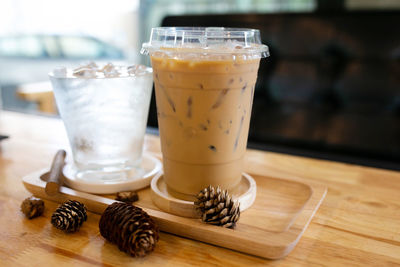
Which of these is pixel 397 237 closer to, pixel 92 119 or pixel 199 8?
pixel 92 119

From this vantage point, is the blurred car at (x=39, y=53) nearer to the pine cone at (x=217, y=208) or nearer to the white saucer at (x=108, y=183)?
the white saucer at (x=108, y=183)

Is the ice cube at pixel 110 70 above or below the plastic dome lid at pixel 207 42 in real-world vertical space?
below

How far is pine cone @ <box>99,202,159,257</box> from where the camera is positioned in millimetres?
403

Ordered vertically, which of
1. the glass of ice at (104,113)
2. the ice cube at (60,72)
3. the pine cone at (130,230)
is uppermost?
the ice cube at (60,72)

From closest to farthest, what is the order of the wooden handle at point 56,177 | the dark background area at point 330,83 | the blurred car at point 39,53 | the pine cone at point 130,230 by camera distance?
the pine cone at point 130,230
the wooden handle at point 56,177
the dark background area at point 330,83
the blurred car at point 39,53

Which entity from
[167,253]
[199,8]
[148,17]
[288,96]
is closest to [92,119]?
[167,253]

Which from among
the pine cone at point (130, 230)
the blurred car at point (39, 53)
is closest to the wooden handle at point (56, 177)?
the pine cone at point (130, 230)

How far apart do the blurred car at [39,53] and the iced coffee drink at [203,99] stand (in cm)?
191

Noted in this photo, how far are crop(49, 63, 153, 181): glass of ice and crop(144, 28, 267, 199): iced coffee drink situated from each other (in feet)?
0.30

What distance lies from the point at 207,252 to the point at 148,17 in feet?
6.56

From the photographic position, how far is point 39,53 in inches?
90.5

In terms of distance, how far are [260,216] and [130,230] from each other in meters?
0.19

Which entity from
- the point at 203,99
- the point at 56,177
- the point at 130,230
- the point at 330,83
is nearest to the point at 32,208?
the point at 56,177

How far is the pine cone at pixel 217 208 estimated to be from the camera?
1.47ft
